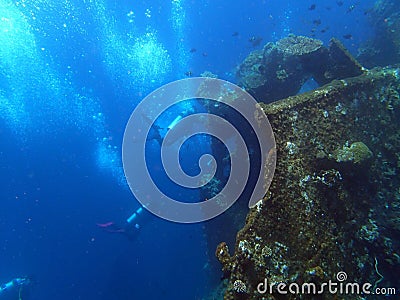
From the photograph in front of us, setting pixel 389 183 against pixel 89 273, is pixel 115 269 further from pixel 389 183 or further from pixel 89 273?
pixel 389 183

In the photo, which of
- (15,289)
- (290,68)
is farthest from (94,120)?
(290,68)

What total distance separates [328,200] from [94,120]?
29486 millimetres

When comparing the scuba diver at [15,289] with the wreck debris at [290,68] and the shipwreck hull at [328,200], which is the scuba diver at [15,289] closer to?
the wreck debris at [290,68]

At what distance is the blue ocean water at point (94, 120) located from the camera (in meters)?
23.8

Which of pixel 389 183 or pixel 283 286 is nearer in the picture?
pixel 283 286

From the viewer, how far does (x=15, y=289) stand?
45.0 ft

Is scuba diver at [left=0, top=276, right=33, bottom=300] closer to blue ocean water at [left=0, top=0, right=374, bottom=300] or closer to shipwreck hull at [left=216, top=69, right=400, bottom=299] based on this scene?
blue ocean water at [left=0, top=0, right=374, bottom=300]

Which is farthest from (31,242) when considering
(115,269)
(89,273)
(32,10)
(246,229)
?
(246,229)

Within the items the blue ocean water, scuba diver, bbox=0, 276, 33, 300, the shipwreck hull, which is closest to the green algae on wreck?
the shipwreck hull

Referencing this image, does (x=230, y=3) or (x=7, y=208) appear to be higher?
(x=230, y=3)

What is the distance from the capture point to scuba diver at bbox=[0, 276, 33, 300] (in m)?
13.3

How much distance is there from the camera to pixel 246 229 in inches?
129

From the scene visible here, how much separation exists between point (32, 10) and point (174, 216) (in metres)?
18.1

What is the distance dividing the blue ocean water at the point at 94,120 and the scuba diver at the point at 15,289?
257 inches
